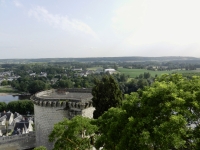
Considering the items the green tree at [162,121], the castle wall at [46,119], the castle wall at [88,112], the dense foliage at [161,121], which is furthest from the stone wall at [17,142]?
the green tree at [162,121]

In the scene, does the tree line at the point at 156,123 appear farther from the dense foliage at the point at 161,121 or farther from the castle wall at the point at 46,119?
the castle wall at the point at 46,119

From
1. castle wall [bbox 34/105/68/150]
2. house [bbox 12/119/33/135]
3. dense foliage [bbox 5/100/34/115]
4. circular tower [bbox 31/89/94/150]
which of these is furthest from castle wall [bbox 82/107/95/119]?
dense foliage [bbox 5/100/34/115]

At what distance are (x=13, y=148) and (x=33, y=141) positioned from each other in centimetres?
227

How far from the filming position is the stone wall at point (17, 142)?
25281 mm

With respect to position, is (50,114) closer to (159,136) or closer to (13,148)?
(13,148)

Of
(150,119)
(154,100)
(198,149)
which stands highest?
(154,100)

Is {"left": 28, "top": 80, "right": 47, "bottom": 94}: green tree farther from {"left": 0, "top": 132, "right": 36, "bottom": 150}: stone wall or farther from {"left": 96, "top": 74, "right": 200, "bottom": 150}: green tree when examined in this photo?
{"left": 96, "top": 74, "right": 200, "bottom": 150}: green tree

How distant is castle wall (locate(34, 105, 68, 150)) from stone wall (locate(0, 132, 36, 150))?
3.82 metres

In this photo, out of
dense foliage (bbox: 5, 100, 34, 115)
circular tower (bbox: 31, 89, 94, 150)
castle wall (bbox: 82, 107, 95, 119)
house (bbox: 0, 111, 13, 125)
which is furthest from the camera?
dense foliage (bbox: 5, 100, 34, 115)

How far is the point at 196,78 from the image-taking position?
1095 cm

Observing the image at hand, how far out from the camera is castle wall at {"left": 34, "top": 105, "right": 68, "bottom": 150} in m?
21.2

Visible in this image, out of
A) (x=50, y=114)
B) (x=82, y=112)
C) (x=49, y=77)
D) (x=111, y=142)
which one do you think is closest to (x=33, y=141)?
(x=50, y=114)

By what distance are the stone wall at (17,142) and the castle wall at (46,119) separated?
3817mm

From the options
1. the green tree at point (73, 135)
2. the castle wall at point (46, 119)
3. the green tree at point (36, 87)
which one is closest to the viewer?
the green tree at point (73, 135)
